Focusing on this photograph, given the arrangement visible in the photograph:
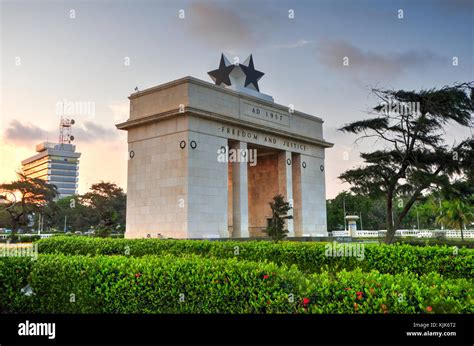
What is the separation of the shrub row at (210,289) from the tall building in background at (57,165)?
9032 cm

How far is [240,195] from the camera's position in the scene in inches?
917

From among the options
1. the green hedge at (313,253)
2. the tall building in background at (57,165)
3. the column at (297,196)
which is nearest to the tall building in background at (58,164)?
the tall building in background at (57,165)

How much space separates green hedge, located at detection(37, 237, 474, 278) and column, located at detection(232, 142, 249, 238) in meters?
9.78

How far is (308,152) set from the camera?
2819 centimetres

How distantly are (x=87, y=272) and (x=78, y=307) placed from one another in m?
0.47

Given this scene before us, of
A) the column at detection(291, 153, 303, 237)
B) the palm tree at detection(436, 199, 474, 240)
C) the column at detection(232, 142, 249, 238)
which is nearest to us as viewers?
the column at detection(232, 142, 249, 238)

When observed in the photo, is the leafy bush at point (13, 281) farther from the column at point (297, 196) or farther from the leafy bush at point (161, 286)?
the column at point (297, 196)

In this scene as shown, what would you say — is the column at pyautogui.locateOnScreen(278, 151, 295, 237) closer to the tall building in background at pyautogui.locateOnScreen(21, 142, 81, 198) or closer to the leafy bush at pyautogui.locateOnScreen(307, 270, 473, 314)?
the leafy bush at pyautogui.locateOnScreen(307, 270, 473, 314)

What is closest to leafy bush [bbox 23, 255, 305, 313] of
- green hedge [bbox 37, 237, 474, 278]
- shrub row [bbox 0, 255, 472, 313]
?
shrub row [bbox 0, 255, 472, 313]

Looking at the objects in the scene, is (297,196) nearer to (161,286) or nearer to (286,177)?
(286,177)

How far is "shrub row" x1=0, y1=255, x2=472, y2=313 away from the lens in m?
3.55

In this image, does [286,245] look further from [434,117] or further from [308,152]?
[308,152]

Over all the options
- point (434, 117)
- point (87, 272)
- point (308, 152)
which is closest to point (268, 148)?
point (308, 152)

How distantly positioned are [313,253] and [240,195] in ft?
45.2
